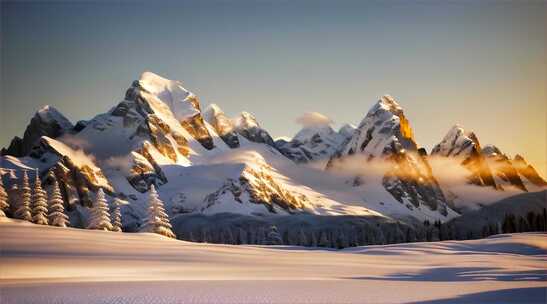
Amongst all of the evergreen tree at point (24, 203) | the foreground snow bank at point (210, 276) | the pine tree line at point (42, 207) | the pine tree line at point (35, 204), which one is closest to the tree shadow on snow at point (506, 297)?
the foreground snow bank at point (210, 276)

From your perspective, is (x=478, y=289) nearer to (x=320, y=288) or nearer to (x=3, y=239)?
(x=320, y=288)

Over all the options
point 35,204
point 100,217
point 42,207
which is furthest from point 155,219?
point 35,204

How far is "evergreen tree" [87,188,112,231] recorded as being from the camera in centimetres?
7344

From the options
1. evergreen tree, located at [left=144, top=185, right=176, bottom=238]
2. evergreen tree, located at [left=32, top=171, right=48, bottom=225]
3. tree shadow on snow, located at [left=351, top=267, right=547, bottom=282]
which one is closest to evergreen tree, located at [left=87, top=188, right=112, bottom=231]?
evergreen tree, located at [left=144, top=185, right=176, bottom=238]

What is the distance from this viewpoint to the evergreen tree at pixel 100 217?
7344 centimetres

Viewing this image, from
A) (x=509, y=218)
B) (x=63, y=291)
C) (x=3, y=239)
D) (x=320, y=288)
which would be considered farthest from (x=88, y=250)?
(x=509, y=218)

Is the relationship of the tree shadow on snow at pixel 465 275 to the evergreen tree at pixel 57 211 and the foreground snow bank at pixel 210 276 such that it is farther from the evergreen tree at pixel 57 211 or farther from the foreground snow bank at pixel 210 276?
the evergreen tree at pixel 57 211

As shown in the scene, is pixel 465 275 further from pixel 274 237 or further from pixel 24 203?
pixel 274 237

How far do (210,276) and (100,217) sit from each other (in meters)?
46.7

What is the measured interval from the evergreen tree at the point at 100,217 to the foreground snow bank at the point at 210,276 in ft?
68.4

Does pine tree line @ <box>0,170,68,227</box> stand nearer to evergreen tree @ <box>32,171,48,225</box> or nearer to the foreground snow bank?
evergreen tree @ <box>32,171,48,225</box>

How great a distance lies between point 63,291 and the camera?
2333 centimetres

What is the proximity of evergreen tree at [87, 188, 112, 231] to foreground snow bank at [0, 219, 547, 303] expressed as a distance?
20839 mm

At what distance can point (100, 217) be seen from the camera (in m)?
74.7
